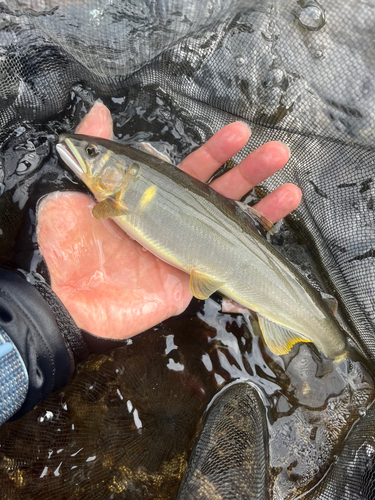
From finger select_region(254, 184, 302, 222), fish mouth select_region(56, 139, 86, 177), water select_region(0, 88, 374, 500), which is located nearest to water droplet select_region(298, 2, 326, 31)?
water select_region(0, 88, 374, 500)

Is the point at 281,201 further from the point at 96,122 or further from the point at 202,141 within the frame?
the point at 96,122

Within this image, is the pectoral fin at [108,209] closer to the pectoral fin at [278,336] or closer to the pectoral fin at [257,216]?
the pectoral fin at [257,216]

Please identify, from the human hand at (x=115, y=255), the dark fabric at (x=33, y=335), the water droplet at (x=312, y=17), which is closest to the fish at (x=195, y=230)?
the human hand at (x=115, y=255)

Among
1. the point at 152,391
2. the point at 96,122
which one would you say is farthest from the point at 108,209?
the point at 152,391

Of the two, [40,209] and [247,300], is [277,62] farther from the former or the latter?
[40,209]

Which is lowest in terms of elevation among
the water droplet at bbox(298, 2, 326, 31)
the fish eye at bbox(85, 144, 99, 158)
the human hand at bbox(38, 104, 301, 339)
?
the human hand at bbox(38, 104, 301, 339)

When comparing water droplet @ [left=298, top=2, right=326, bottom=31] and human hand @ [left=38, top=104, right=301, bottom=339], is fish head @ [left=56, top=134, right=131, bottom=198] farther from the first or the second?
water droplet @ [left=298, top=2, right=326, bottom=31]
